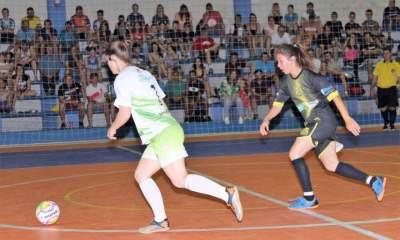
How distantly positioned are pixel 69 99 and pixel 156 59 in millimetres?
3206

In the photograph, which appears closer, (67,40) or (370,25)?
(67,40)

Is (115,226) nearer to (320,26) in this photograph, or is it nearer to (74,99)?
(74,99)

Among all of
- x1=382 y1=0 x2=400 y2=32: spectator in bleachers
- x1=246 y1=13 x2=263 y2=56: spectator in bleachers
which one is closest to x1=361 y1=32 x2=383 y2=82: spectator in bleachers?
x1=382 y1=0 x2=400 y2=32: spectator in bleachers

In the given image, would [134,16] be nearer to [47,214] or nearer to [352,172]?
[352,172]

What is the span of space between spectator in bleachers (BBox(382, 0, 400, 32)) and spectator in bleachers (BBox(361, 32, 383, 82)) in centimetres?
134

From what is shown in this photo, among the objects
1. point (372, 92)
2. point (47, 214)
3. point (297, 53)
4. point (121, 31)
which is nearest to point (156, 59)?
point (121, 31)

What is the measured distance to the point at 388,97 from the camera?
858 inches

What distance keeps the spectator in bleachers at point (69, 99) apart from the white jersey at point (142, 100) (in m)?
15.3

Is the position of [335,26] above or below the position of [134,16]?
below

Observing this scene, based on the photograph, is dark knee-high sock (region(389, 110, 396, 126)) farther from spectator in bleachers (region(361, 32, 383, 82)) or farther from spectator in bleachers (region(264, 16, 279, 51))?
spectator in bleachers (region(264, 16, 279, 51))

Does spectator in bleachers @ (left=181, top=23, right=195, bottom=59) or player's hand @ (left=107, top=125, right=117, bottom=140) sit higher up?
spectator in bleachers @ (left=181, top=23, right=195, bottom=59)

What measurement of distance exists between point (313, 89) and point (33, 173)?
7.07 meters

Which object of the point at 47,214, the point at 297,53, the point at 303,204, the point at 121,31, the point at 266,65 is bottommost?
the point at 303,204

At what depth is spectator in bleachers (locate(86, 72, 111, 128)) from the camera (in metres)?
22.9
